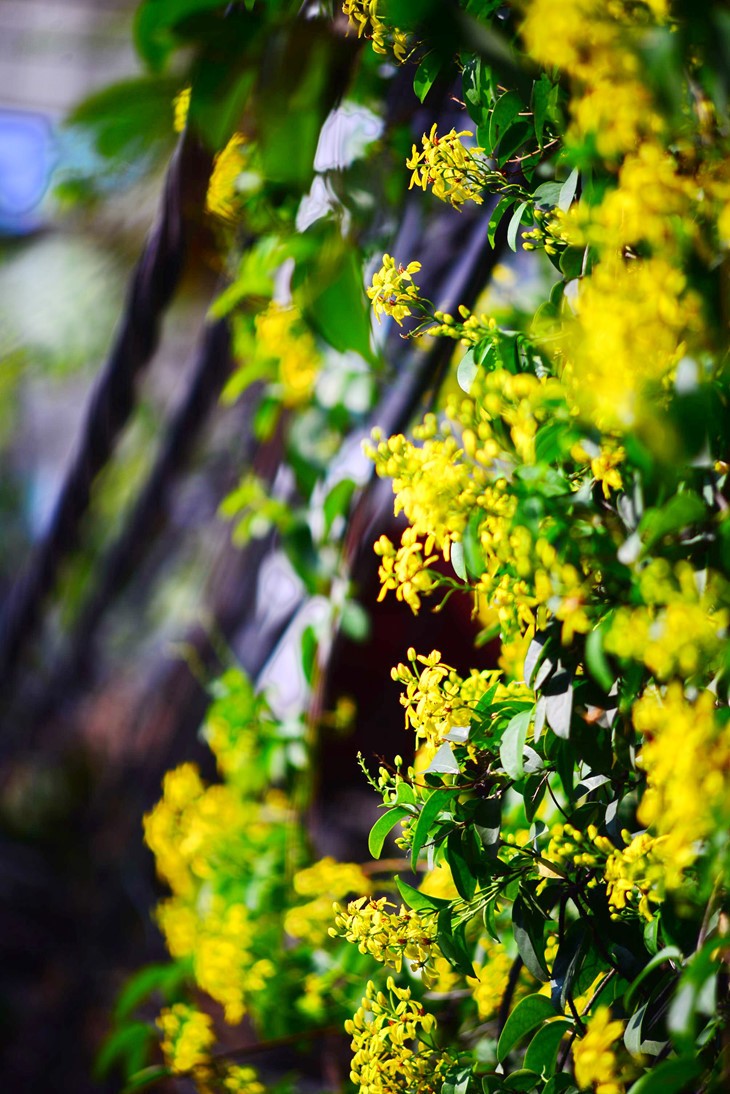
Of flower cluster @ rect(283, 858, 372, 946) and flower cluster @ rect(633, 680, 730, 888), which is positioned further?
flower cluster @ rect(283, 858, 372, 946)

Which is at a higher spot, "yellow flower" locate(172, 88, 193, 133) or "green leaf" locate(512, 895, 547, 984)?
"yellow flower" locate(172, 88, 193, 133)

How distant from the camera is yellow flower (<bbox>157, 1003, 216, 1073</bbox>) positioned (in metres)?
0.72

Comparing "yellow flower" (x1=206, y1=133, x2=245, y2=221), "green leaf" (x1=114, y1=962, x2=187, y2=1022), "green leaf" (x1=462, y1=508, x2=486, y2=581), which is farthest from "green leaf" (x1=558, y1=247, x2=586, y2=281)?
"green leaf" (x1=114, y1=962, x2=187, y2=1022)

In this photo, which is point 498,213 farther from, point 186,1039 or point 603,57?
point 186,1039

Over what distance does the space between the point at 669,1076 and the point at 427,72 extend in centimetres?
45

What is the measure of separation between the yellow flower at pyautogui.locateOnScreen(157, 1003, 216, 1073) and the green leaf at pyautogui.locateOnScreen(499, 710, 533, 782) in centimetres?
50

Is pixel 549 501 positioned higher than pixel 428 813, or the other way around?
pixel 549 501

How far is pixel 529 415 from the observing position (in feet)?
1.22

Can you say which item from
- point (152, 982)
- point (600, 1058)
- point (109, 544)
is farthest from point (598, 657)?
point (109, 544)

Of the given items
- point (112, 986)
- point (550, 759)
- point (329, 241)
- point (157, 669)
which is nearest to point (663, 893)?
A: point (550, 759)

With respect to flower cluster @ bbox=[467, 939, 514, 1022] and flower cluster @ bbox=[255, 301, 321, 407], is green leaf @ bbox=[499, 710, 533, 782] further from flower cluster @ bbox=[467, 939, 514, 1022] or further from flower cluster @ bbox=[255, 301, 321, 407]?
flower cluster @ bbox=[255, 301, 321, 407]

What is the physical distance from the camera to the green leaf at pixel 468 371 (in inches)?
16.1

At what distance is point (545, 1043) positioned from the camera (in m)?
0.40

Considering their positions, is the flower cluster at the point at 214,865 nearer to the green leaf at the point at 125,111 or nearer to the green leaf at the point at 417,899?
the green leaf at the point at 417,899
